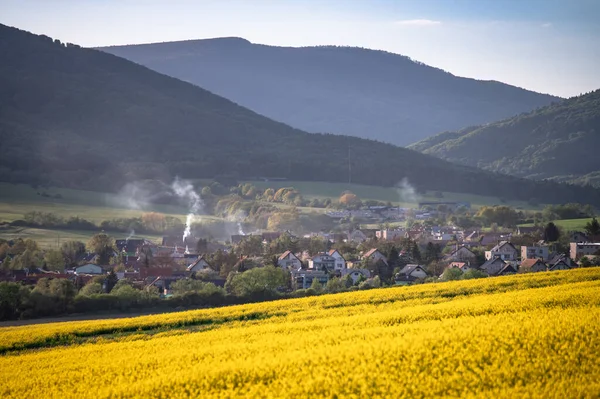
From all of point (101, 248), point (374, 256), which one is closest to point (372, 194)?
point (101, 248)

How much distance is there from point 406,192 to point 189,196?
149ft

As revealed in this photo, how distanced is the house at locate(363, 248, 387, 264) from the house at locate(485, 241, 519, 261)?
9806mm

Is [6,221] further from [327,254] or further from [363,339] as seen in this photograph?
[363,339]

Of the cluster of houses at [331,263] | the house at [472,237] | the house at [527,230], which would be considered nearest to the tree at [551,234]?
the cluster of houses at [331,263]

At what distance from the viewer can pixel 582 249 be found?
7238cm

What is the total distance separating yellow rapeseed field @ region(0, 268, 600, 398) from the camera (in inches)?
650

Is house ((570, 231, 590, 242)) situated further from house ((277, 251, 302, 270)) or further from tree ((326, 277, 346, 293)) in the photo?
tree ((326, 277, 346, 293))

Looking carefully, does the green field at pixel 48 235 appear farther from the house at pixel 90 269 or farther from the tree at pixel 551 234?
the tree at pixel 551 234

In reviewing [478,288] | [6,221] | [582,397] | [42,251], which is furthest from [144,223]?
[582,397]

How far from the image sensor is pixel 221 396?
17234 mm

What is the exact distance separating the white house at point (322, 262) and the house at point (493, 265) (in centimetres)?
1456

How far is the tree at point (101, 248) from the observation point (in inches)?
3238

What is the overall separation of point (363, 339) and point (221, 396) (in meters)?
5.75

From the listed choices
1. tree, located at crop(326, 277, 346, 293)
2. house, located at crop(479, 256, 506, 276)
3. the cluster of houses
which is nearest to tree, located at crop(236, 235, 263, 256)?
the cluster of houses
